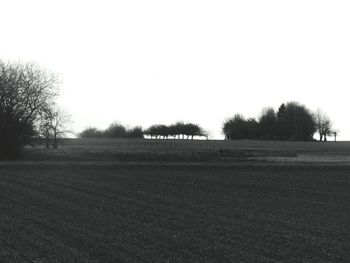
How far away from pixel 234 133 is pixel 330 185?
130069mm

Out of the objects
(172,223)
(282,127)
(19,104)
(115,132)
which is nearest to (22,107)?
(19,104)

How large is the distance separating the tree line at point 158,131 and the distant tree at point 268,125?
2538cm

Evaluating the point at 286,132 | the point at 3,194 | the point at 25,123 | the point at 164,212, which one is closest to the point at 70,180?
the point at 3,194

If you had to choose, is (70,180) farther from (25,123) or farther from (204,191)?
(25,123)

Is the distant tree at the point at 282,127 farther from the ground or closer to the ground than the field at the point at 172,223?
farther from the ground

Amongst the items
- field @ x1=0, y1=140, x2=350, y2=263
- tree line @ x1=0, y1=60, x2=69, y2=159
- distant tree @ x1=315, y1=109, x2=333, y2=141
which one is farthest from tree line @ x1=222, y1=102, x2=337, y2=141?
field @ x1=0, y1=140, x2=350, y2=263

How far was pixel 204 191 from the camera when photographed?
2184 cm

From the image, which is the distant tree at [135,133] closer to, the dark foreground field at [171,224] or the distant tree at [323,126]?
the distant tree at [323,126]

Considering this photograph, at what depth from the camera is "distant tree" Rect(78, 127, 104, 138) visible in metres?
179

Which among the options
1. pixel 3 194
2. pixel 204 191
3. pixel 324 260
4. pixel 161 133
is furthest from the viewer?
pixel 161 133

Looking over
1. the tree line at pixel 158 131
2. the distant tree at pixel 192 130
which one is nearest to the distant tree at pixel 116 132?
the tree line at pixel 158 131

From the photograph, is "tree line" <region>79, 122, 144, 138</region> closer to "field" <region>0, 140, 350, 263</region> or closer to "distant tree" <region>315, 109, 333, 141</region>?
"distant tree" <region>315, 109, 333, 141</region>

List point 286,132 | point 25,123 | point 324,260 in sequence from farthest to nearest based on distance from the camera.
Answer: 1. point 286,132
2. point 25,123
3. point 324,260

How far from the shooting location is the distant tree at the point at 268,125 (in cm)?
14925
